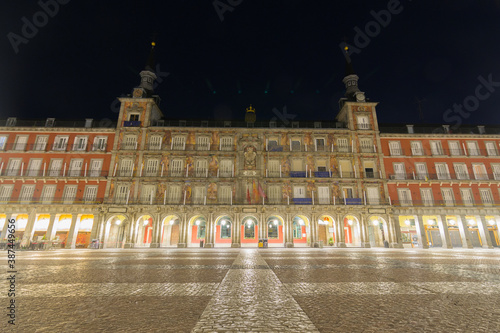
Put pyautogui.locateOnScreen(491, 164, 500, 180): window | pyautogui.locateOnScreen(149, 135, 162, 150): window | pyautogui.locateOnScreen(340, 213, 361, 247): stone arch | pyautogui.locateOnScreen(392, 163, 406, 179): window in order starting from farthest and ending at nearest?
pyautogui.locateOnScreen(149, 135, 162, 150): window
pyautogui.locateOnScreen(392, 163, 406, 179): window
pyautogui.locateOnScreen(491, 164, 500, 180): window
pyautogui.locateOnScreen(340, 213, 361, 247): stone arch

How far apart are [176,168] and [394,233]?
27.2 metres

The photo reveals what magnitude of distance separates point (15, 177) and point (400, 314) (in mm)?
39138

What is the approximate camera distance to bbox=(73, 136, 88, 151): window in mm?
31009

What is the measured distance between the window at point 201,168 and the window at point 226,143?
2917 mm

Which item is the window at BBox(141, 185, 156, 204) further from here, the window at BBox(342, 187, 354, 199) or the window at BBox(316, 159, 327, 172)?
the window at BBox(342, 187, 354, 199)

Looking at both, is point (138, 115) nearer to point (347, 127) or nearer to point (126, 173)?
point (126, 173)

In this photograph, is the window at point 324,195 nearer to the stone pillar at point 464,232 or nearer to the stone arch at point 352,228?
the stone arch at point 352,228

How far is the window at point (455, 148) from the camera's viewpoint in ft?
105

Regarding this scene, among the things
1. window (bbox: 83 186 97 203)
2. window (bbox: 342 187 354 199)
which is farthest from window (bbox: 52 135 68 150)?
window (bbox: 342 187 354 199)

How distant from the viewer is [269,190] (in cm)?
3006

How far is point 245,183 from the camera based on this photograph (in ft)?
97.9

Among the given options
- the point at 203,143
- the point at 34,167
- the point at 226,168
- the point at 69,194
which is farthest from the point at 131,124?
the point at 226,168

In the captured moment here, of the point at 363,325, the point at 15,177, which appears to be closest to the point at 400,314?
the point at 363,325

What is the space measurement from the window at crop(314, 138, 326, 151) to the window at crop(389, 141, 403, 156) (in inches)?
351
